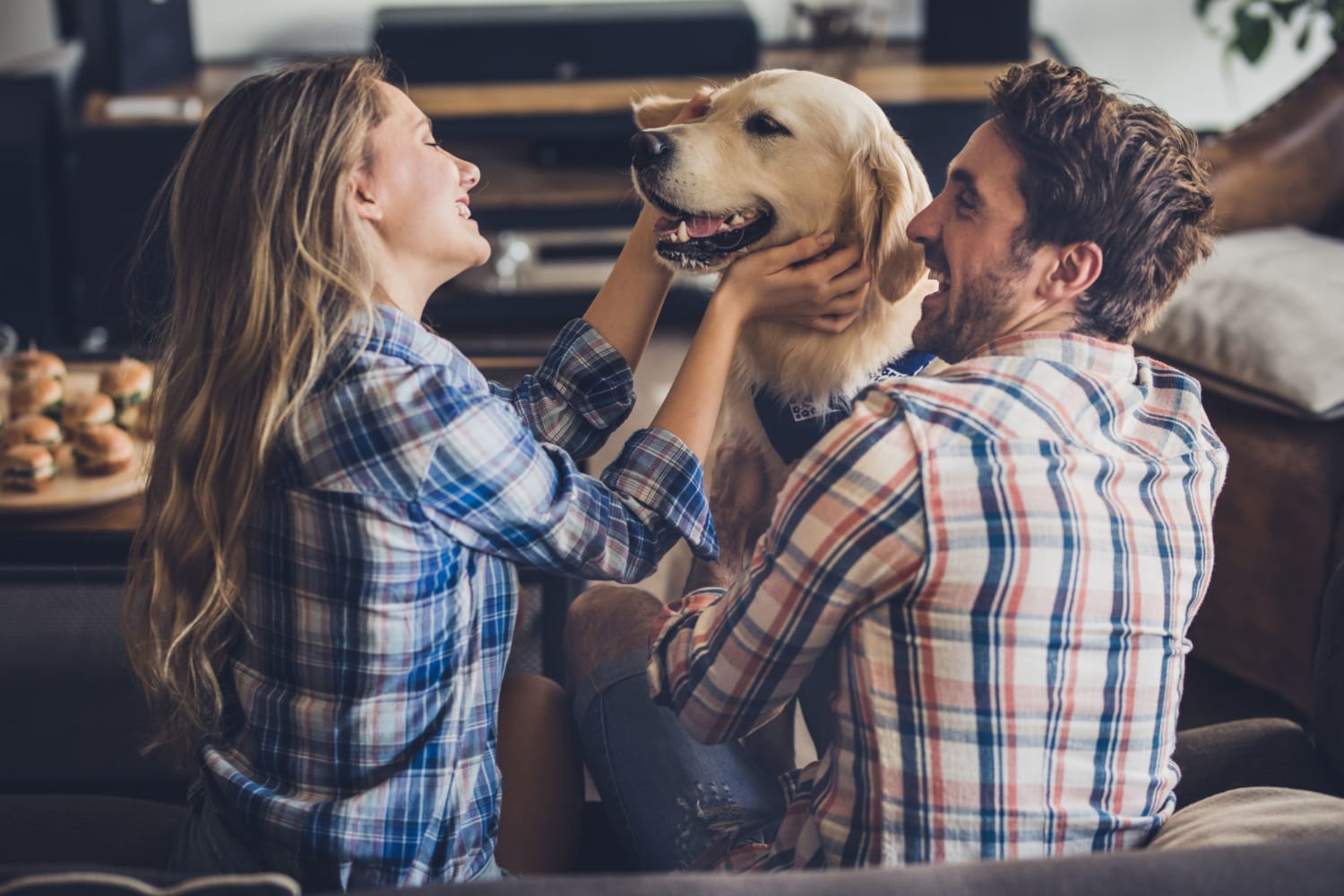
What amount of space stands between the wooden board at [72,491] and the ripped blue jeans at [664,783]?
779 mm

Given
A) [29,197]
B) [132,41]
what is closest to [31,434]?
[29,197]

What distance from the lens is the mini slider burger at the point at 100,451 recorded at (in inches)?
71.6

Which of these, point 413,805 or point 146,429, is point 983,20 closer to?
point 146,429

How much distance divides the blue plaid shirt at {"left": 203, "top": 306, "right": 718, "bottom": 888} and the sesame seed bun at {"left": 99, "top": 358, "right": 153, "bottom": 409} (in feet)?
3.37

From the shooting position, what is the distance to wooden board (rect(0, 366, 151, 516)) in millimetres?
1734

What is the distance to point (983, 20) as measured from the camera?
3807 mm

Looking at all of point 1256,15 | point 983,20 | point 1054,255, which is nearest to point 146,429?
point 1054,255

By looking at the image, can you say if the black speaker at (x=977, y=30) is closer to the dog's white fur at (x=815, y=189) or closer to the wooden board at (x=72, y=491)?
the dog's white fur at (x=815, y=189)

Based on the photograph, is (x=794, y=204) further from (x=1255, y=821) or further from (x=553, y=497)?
(x=1255, y=821)

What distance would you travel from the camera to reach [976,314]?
44.2 inches

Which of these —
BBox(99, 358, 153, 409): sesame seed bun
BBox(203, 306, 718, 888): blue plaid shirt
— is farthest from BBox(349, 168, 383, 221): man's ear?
BBox(99, 358, 153, 409): sesame seed bun

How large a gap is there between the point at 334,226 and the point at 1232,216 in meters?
2.04

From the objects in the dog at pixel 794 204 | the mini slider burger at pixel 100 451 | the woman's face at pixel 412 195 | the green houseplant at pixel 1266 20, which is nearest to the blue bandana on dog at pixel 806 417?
the dog at pixel 794 204

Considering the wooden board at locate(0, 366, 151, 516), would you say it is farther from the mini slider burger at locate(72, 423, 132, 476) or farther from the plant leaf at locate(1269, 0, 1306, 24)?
the plant leaf at locate(1269, 0, 1306, 24)
